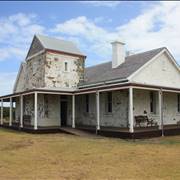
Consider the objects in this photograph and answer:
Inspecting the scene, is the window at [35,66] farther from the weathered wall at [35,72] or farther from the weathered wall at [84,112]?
the weathered wall at [84,112]

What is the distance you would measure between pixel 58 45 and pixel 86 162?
15902 mm

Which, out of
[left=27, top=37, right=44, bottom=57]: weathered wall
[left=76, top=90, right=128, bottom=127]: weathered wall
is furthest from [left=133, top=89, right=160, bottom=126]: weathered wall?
[left=27, top=37, right=44, bottom=57]: weathered wall

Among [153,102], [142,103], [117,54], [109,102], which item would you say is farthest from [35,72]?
[153,102]

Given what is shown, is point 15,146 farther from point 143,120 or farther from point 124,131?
point 143,120

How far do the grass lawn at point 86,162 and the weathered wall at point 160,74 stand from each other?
25.7ft

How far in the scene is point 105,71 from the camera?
23297mm

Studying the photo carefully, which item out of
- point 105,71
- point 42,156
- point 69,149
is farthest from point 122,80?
point 42,156

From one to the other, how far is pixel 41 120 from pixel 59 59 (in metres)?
4.84

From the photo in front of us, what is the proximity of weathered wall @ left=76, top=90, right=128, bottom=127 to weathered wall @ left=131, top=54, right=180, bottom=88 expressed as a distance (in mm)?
1629

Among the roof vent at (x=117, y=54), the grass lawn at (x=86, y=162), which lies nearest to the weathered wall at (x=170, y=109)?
the roof vent at (x=117, y=54)

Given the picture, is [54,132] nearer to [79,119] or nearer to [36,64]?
[79,119]

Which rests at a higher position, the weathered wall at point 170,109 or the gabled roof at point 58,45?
the gabled roof at point 58,45

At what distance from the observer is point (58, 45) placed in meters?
24.5

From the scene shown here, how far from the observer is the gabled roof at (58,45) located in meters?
23.7
